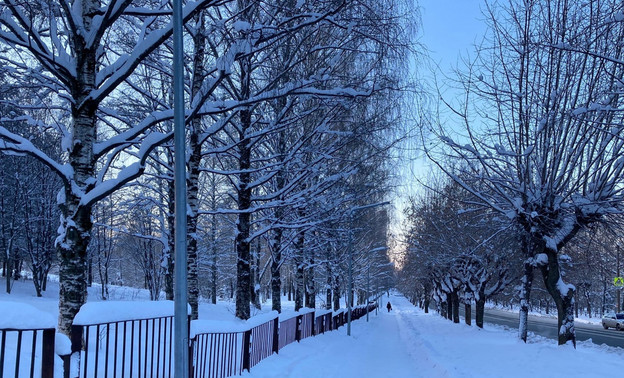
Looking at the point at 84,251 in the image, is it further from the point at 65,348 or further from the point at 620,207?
the point at 620,207

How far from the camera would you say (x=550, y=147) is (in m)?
12.5

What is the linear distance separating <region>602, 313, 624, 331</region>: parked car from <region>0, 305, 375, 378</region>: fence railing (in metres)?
32.2

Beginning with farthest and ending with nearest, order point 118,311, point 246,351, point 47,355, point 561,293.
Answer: point 561,293, point 246,351, point 118,311, point 47,355

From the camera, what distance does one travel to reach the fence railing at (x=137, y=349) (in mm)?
3979

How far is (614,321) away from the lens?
37.5 m

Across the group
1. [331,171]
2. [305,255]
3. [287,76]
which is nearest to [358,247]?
[305,255]

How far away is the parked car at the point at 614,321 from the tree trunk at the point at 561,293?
2890cm


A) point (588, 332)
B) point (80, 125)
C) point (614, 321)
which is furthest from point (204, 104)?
point (614, 321)

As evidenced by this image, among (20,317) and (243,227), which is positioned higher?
(243,227)

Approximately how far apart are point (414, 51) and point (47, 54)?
219 inches

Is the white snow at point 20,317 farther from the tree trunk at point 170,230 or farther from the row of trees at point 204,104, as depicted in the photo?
the tree trunk at point 170,230

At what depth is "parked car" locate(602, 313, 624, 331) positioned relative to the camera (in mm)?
36719

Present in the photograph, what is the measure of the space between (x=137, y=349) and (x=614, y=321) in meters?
40.3

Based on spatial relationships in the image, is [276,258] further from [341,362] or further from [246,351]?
[246,351]
